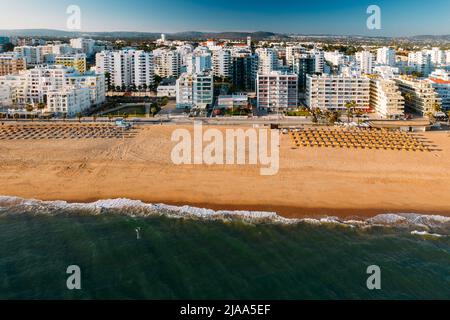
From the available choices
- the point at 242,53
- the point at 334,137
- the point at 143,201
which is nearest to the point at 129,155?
the point at 143,201

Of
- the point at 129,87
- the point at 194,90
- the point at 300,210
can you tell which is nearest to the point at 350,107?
the point at 194,90

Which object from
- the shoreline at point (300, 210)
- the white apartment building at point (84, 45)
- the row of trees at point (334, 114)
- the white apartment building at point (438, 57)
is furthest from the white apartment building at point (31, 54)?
the white apartment building at point (438, 57)
